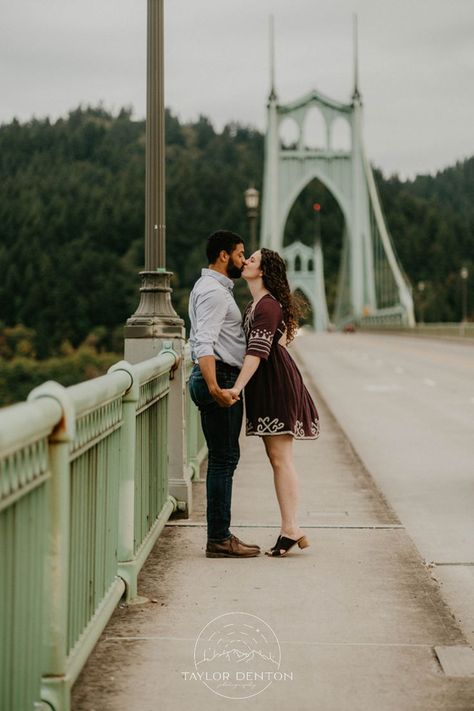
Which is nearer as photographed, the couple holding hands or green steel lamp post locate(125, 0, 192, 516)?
the couple holding hands

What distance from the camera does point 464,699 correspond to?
12.9 feet

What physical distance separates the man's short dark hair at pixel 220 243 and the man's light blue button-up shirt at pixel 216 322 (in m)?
0.09

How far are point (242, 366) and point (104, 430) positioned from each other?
1624 mm

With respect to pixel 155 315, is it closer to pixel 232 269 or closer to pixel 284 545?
pixel 232 269

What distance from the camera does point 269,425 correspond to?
6.03 meters

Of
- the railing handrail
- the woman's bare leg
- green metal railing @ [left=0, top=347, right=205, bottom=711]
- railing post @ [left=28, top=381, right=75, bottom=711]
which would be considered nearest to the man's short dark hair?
green metal railing @ [left=0, top=347, right=205, bottom=711]

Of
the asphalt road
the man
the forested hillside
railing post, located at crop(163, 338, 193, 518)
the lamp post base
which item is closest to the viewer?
the man

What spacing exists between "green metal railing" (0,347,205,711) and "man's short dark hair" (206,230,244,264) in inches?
26.3

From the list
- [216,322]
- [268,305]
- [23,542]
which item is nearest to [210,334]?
[216,322]

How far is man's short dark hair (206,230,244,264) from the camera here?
→ 19.7 feet

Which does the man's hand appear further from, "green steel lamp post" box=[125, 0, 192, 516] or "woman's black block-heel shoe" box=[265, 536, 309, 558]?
"green steel lamp post" box=[125, 0, 192, 516]

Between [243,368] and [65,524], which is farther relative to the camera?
[243,368]

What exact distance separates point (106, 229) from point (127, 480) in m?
120

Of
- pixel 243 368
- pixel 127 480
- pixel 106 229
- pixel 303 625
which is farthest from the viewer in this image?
pixel 106 229
